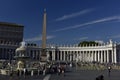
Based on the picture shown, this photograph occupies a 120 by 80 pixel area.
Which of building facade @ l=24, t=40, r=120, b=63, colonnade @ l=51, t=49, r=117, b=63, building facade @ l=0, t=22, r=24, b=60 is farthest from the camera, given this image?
building facade @ l=0, t=22, r=24, b=60

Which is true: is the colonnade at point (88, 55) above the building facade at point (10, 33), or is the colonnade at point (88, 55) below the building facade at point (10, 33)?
below

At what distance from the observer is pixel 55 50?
128 metres

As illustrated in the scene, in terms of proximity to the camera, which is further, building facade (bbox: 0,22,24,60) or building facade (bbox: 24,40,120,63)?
building facade (bbox: 0,22,24,60)

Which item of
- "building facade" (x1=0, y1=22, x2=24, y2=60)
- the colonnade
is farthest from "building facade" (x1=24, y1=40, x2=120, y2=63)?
"building facade" (x1=0, y1=22, x2=24, y2=60)

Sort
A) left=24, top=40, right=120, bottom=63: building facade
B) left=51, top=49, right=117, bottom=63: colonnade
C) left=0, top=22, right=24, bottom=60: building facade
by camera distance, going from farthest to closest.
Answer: left=0, top=22, right=24, bottom=60: building facade
left=51, top=49, right=117, bottom=63: colonnade
left=24, top=40, right=120, bottom=63: building facade

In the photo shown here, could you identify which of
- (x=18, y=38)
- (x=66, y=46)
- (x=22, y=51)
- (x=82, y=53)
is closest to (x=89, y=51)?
(x=82, y=53)

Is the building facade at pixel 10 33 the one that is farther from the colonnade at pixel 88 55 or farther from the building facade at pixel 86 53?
the colonnade at pixel 88 55

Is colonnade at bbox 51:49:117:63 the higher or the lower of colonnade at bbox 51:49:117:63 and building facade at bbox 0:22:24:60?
the lower

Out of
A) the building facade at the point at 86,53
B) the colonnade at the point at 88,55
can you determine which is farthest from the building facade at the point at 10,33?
the colonnade at the point at 88,55

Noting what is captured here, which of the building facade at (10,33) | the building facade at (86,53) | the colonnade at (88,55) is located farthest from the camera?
the building facade at (10,33)

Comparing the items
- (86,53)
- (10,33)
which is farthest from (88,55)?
(10,33)

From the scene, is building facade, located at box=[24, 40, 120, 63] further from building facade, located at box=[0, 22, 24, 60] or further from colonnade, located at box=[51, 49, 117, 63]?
building facade, located at box=[0, 22, 24, 60]

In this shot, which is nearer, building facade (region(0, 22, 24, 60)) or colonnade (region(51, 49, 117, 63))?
colonnade (region(51, 49, 117, 63))

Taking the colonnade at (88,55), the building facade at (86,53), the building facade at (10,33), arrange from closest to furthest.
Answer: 1. the building facade at (86,53)
2. the colonnade at (88,55)
3. the building facade at (10,33)
